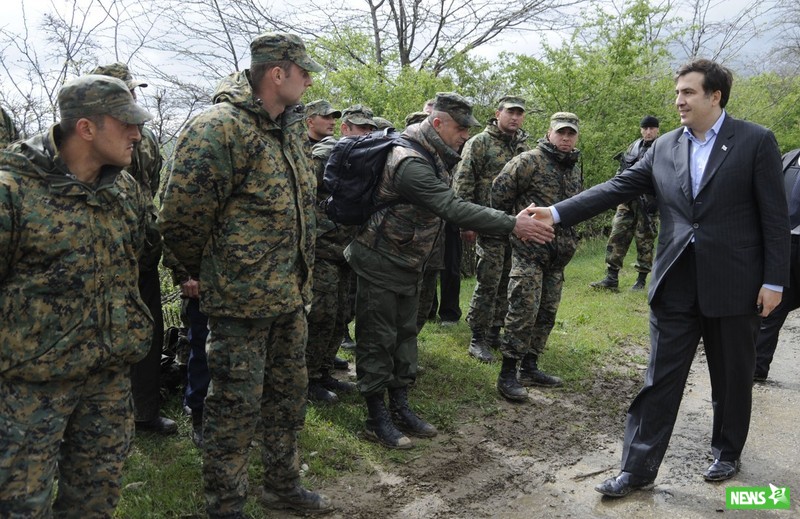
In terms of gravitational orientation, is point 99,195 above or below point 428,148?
below

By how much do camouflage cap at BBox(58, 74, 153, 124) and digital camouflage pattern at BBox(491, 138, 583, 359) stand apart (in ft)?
11.9

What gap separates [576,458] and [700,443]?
968 millimetres

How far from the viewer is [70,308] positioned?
2.53 m

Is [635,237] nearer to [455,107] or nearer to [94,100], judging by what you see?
[455,107]

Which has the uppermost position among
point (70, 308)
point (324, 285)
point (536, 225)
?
point (536, 225)

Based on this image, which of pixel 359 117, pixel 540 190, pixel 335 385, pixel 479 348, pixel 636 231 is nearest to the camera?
pixel 335 385

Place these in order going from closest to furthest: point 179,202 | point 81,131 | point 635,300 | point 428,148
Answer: point 81,131
point 179,202
point 428,148
point 635,300

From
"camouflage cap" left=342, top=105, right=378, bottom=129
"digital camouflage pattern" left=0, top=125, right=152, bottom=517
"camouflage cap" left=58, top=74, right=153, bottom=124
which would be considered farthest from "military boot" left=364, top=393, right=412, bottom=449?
"camouflage cap" left=342, top=105, right=378, bottom=129

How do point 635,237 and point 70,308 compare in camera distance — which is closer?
point 70,308

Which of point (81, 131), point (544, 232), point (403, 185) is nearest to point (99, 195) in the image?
point (81, 131)

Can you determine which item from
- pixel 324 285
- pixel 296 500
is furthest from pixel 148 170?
pixel 296 500

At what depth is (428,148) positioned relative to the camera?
14.7ft

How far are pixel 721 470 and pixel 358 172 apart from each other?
3.05 m

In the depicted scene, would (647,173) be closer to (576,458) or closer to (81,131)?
(576,458)
